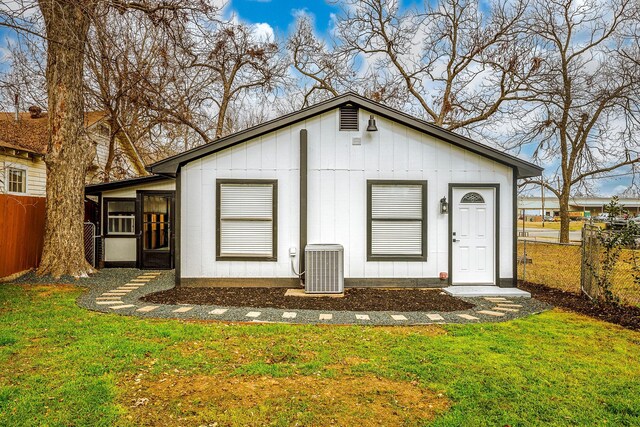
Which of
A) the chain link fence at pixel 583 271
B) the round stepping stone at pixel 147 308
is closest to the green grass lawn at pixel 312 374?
the round stepping stone at pixel 147 308

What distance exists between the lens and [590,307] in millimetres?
6191

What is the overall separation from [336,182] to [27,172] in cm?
1246

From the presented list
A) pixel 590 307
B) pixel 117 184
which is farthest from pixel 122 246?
pixel 590 307

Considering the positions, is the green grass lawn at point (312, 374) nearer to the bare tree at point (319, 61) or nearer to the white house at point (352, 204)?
the white house at point (352, 204)

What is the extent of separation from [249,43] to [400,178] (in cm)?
1209

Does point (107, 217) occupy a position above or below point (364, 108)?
below

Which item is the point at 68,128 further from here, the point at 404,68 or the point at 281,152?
the point at 404,68

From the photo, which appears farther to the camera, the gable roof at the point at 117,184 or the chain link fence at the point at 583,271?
the gable roof at the point at 117,184

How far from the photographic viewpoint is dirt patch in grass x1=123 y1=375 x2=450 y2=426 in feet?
8.80

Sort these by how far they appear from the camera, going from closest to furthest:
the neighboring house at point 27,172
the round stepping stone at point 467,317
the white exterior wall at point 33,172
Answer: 1. the round stepping stone at point 467,317
2. the neighboring house at point 27,172
3. the white exterior wall at point 33,172

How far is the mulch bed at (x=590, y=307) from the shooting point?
17.7 ft

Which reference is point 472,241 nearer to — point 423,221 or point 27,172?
point 423,221

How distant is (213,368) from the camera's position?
3520 mm

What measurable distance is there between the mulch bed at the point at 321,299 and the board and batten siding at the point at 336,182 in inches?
18.2
